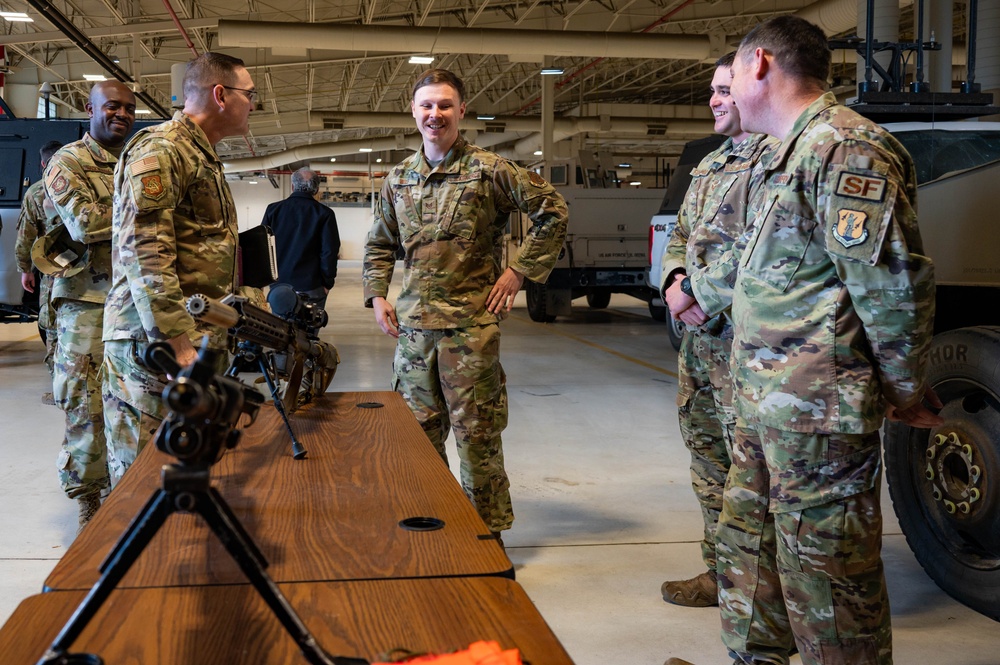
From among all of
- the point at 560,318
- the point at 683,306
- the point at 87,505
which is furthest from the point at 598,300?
the point at 683,306

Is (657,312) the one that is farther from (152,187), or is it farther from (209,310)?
(209,310)

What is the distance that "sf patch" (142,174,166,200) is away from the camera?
104 inches

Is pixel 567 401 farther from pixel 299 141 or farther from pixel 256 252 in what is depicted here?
pixel 299 141

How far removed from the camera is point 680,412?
11.0 feet

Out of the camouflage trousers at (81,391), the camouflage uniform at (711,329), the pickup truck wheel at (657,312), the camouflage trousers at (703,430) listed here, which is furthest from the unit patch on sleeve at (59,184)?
the pickup truck wheel at (657,312)

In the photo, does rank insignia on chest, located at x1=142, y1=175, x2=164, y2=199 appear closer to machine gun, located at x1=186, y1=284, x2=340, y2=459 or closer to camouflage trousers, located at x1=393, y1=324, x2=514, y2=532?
machine gun, located at x1=186, y1=284, x2=340, y2=459

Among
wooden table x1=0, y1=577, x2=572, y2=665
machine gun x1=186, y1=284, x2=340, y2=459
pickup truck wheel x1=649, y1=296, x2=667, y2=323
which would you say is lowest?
pickup truck wheel x1=649, y1=296, x2=667, y2=323

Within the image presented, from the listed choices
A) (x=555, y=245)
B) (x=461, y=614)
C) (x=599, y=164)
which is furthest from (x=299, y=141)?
(x=461, y=614)

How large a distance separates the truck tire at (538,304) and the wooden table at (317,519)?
10.4 metres

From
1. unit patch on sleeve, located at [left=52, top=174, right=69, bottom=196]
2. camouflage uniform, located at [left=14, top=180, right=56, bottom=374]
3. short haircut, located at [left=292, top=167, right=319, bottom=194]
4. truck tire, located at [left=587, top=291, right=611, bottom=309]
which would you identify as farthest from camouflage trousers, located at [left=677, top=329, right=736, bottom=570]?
truck tire, located at [left=587, top=291, right=611, bottom=309]

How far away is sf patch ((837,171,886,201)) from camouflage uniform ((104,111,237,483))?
1.77 metres

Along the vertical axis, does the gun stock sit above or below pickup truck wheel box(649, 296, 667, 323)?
above

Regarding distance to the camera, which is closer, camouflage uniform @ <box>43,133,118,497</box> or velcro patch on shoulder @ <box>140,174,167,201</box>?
velcro patch on shoulder @ <box>140,174,167,201</box>

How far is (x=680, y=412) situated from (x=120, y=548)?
2.53 metres
